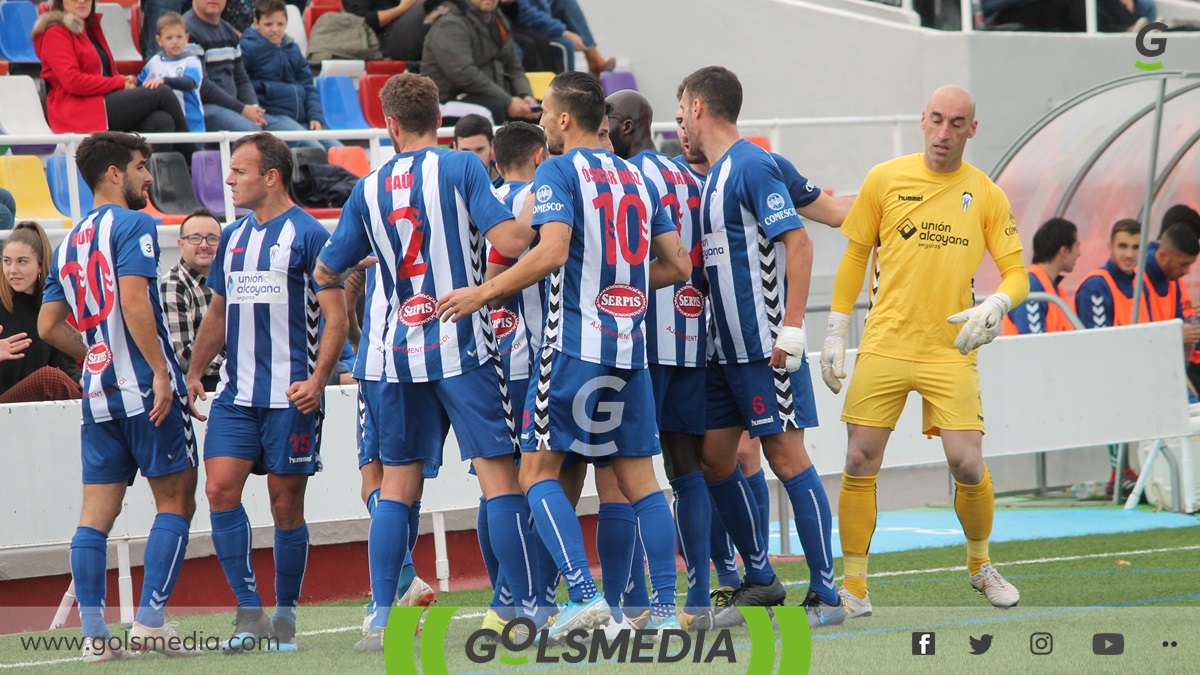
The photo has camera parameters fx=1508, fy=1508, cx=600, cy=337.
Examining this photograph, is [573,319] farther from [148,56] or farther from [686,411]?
[148,56]

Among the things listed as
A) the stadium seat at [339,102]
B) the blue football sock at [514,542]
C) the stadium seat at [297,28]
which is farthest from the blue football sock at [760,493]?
the stadium seat at [297,28]

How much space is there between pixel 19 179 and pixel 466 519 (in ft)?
15.2

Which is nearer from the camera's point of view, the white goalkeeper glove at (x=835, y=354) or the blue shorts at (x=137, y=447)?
the blue shorts at (x=137, y=447)

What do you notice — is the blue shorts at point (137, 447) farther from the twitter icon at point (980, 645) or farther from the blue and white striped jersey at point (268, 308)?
the twitter icon at point (980, 645)

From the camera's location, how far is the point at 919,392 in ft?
21.6

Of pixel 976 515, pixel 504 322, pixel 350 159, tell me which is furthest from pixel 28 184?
pixel 976 515

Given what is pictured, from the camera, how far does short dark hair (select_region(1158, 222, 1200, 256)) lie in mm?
12117

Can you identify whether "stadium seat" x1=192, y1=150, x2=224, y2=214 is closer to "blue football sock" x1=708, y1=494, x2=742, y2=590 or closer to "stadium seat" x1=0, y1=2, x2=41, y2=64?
"stadium seat" x1=0, y1=2, x2=41, y2=64

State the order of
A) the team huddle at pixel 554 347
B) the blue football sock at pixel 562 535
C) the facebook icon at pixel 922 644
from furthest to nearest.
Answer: the team huddle at pixel 554 347 → the blue football sock at pixel 562 535 → the facebook icon at pixel 922 644

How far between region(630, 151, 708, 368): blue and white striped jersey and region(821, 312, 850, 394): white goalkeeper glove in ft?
1.99

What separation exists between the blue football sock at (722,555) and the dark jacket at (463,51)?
7934 mm

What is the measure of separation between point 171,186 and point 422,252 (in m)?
6.76

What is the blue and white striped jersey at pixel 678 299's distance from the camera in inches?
247

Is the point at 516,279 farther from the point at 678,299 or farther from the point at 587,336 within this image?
the point at 678,299
